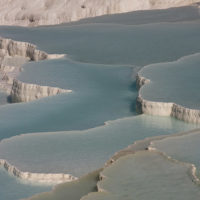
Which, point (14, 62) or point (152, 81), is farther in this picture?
point (14, 62)

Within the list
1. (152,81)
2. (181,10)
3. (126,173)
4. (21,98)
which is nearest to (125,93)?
(152,81)

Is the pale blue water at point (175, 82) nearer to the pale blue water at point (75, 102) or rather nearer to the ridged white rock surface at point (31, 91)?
the pale blue water at point (75, 102)

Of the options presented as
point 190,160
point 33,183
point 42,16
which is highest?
point 42,16

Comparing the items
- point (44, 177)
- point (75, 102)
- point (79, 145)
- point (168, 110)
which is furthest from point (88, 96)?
point (44, 177)

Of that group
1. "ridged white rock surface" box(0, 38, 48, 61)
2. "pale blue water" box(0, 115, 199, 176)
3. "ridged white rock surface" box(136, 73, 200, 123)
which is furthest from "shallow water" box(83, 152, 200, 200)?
"ridged white rock surface" box(0, 38, 48, 61)

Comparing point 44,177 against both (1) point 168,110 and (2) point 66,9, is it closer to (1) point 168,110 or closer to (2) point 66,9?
(1) point 168,110

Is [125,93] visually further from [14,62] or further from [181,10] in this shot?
[181,10]

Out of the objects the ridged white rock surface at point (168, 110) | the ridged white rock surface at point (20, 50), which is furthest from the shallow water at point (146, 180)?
the ridged white rock surface at point (20, 50)
